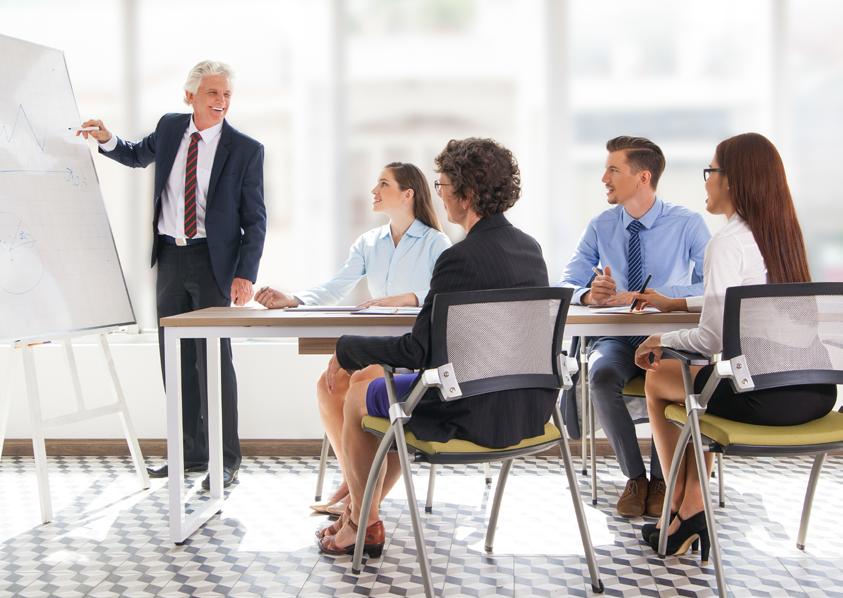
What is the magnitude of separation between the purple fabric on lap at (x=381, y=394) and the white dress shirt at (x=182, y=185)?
4.50ft

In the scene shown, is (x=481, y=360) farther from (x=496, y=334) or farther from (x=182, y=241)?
(x=182, y=241)

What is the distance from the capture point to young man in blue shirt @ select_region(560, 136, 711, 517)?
3.17 metres

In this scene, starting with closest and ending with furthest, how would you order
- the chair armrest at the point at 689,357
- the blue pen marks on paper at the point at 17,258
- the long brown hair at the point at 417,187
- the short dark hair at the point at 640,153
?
the chair armrest at the point at 689,357
the blue pen marks on paper at the point at 17,258
the short dark hair at the point at 640,153
the long brown hair at the point at 417,187

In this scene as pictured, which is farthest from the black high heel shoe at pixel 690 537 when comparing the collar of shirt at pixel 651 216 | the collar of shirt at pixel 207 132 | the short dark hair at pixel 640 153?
the collar of shirt at pixel 207 132

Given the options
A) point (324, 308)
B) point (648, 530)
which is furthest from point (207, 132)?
point (648, 530)

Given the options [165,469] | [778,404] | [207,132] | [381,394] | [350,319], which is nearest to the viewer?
[778,404]

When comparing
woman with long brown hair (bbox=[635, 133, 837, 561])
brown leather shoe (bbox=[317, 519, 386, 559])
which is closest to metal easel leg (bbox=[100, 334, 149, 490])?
brown leather shoe (bbox=[317, 519, 386, 559])

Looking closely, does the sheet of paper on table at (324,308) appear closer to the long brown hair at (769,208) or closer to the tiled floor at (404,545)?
the tiled floor at (404,545)

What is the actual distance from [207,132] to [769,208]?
221 cm

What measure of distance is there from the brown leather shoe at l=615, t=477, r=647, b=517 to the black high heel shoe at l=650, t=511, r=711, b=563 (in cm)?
40

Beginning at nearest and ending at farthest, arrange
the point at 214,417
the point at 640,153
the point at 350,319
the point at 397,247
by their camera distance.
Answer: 1. the point at 350,319
2. the point at 214,417
3. the point at 640,153
4. the point at 397,247

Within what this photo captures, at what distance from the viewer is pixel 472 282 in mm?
2332

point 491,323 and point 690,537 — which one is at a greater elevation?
point 491,323

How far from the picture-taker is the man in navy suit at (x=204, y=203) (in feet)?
11.7
